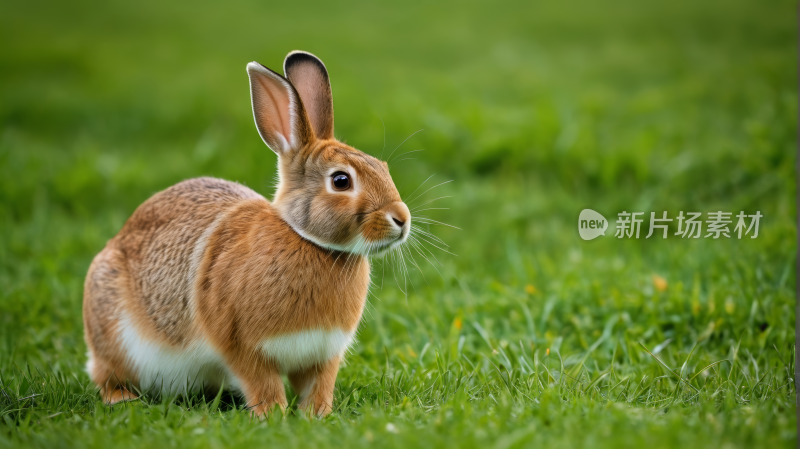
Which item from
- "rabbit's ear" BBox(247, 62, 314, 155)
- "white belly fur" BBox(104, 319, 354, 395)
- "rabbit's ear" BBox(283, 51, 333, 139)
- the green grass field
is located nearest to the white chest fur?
"white belly fur" BBox(104, 319, 354, 395)

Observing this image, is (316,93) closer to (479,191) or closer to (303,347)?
(303,347)

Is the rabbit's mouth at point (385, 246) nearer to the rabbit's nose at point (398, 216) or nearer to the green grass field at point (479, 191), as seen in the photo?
the rabbit's nose at point (398, 216)

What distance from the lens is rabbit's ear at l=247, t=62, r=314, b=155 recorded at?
11.3ft

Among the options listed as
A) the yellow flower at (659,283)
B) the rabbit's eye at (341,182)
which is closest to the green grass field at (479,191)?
the yellow flower at (659,283)

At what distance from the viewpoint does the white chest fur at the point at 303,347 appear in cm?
331

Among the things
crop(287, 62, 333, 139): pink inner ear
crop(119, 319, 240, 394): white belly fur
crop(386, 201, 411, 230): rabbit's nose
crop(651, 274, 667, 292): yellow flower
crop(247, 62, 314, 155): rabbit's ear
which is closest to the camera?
crop(386, 201, 411, 230): rabbit's nose

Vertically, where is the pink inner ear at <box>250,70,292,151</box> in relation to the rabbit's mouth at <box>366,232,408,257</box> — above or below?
above

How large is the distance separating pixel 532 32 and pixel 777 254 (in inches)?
226

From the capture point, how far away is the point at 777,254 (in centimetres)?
511

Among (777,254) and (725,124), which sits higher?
(725,124)

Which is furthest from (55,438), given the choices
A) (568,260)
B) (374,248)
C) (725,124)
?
(725,124)

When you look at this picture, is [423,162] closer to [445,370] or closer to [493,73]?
[493,73]

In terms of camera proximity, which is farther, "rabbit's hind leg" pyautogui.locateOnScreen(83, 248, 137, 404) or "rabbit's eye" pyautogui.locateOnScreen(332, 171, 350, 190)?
"rabbit's hind leg" pyautogui.locateOnScreen(83, 248, 137, 404)

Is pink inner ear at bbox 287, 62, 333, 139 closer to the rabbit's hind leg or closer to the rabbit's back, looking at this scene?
the rabbit's back
